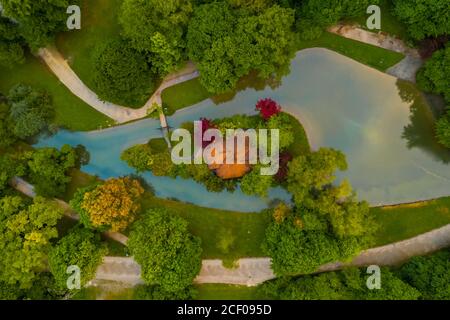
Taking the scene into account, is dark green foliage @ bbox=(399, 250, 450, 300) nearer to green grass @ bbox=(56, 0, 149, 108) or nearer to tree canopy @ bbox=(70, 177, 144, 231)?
tree canopy @ bbox=(70, 177, 144, 231)

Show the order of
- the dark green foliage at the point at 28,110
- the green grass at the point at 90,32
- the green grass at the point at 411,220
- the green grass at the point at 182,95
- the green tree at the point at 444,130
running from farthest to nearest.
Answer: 1. the green grass at the point at 90,32
2. the green grass at the point at 182,95
3. the dark green foliage at the point at 28,110
4. the green grass at the point at 411,220
5. the green tree at the point at 444,130

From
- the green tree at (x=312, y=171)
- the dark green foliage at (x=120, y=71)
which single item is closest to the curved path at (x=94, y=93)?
the dark green foliage at (x=120, y=71)

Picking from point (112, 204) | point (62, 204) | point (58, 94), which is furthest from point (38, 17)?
point (112, 204)

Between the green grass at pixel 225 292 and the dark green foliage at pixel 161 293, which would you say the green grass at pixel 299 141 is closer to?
the green grass at pixel 225 292

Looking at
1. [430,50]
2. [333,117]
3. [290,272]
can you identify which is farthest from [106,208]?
[430,50]
